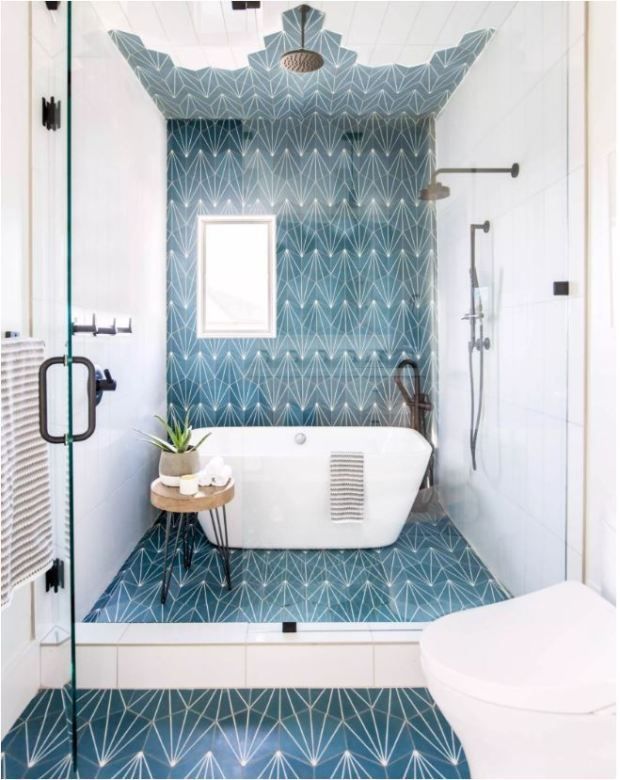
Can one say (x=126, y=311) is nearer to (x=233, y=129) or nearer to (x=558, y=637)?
(x=233, y=129)

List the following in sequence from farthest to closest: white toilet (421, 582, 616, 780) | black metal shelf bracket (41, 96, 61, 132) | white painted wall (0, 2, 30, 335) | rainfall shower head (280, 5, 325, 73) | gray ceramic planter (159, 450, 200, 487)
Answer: gray ceramic planter (159, 450, 200, 487)
rainfall shower head (280, 5, 325, 73)
black metal shelf bracket (41, 96, 61, 132)
white painted wall (0, 2, 30, 335)
white toilet (421, 582, 616, 780)

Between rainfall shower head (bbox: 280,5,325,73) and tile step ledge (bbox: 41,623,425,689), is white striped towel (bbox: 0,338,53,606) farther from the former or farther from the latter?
rainfall shower head (bbox: 280,5,325,73)

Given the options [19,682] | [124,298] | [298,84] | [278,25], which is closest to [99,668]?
[19,682]

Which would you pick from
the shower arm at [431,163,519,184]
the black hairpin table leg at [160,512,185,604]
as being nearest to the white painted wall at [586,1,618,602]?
the shower arm at [431,163,519,184]

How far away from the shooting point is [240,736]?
170 centimetres

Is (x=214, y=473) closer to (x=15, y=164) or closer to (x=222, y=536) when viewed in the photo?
(x=222, y=536)

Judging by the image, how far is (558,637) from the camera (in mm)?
1431

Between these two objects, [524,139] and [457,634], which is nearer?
[457,634]

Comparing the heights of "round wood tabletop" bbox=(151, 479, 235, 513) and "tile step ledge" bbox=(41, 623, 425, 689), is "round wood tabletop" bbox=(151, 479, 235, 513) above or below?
above

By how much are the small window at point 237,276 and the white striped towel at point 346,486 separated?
632 mm

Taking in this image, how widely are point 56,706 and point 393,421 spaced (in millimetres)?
1644

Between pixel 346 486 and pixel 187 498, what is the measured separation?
69 centimetres

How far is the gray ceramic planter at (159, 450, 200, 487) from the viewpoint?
2232 millimetres

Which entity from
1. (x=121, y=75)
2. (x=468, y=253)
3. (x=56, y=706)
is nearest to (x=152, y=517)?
(x=56, y=706)
